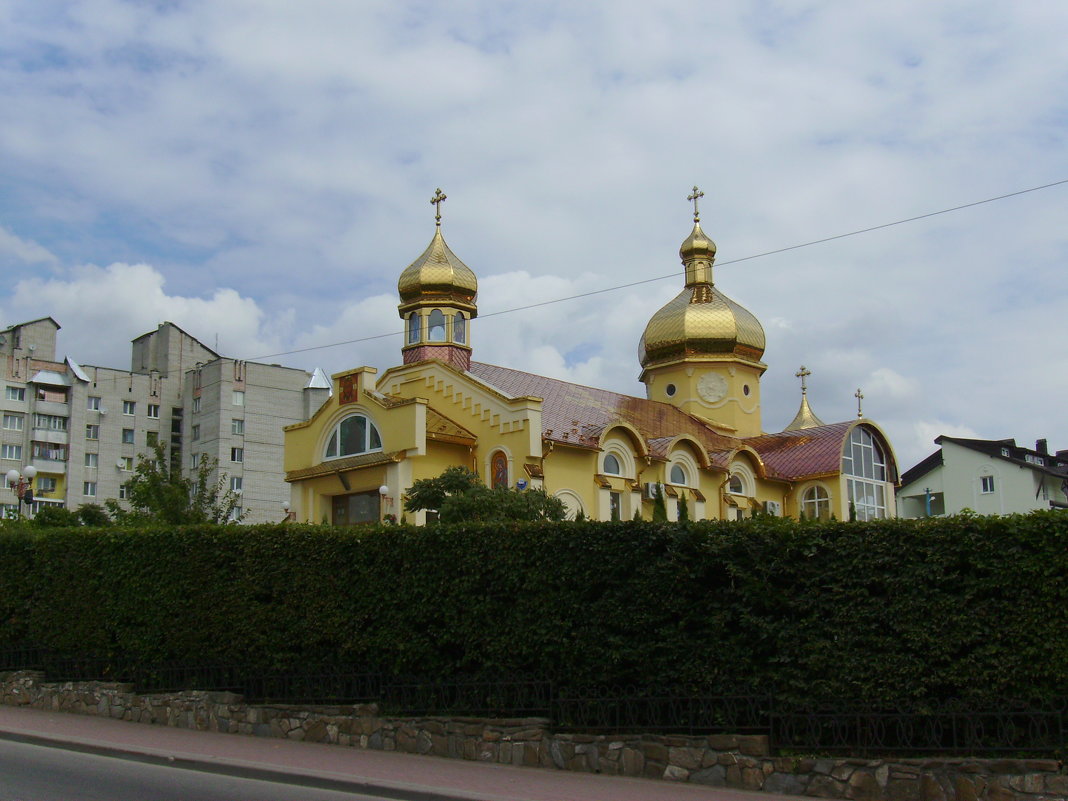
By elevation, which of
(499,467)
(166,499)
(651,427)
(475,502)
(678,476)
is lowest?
(475,502)

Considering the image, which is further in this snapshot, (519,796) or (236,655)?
(236,655)

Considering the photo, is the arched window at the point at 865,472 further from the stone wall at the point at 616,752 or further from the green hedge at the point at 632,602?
the stone wall at the point at 616,752

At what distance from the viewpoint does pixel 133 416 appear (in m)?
69.8

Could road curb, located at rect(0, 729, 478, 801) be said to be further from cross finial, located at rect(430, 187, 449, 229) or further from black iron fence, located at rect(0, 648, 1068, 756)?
cross finial, located at rect(430, 187, 449, 229)

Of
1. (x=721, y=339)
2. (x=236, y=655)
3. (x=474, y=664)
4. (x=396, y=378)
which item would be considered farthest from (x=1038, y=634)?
(x=721, y=339)

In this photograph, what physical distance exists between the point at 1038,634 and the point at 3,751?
459 inches

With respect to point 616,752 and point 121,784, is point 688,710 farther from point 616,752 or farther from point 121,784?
point 121,784

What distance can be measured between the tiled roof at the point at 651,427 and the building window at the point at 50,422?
3972cm

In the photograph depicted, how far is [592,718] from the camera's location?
43.3 ft

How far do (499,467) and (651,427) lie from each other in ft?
28.7

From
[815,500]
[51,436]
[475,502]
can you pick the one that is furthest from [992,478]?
[51,436]

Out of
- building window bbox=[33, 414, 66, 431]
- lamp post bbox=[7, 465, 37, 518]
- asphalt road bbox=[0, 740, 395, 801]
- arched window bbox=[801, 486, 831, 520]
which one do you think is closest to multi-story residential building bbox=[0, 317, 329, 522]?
building window bbox=[33, 414, 66, 431]

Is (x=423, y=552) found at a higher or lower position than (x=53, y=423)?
lower

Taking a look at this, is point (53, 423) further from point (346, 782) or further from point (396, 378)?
point (346, 782)
